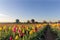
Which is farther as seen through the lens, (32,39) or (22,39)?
(32,39)

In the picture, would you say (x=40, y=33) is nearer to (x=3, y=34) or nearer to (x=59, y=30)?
(x=59, y=30)

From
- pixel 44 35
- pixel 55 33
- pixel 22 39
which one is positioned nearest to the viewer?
pixel 22 39

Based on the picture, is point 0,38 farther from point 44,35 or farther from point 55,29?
point 55,29

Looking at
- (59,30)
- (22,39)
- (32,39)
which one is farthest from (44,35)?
(22,39)

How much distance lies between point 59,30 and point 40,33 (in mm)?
689

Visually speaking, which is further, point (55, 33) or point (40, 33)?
point (55, 33)

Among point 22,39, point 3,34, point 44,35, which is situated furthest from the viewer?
point 44,35

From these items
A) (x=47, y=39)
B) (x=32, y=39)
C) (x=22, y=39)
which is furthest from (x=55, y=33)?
(x=22, y=39)

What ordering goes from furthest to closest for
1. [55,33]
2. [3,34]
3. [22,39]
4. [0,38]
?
[55,33], [3,34], [0,38], [22,39]

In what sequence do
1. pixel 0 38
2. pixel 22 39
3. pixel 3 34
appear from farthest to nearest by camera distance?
pixel 3 34 < pixel 0 38 < pixel 22 39

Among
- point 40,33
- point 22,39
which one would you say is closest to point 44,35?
point 40,33

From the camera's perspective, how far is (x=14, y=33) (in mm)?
6016

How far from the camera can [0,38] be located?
227 inches

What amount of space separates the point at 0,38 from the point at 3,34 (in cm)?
44
